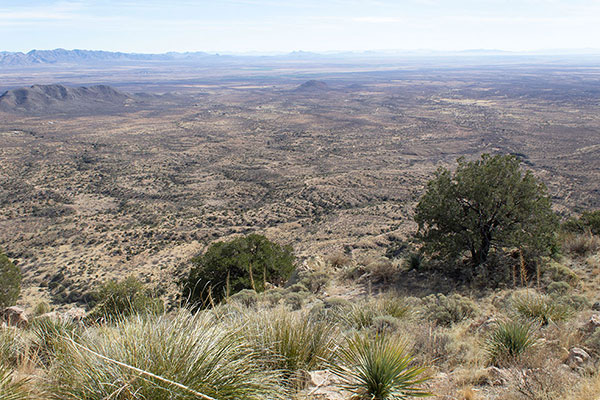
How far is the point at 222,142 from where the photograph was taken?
6488cm

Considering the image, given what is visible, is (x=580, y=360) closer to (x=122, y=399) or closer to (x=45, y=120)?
(x=122, y=399)

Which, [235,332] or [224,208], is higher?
[235,332]

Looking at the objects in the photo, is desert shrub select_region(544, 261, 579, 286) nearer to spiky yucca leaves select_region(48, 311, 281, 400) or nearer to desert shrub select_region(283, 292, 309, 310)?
desert shrub select_region(283, 292, 309, 310)

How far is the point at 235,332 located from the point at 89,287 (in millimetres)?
19355

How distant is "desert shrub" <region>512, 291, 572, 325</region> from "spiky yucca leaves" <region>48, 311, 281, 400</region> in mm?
4668

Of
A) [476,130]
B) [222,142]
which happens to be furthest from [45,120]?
[476,130]

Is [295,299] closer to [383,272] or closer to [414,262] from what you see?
[383,272]

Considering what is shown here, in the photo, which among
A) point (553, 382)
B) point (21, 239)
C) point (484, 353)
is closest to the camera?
point (553, 382)

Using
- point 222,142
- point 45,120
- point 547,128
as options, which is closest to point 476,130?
point 547,128

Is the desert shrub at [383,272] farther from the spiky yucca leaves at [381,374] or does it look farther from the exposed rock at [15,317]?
the exposed rock at [15,317]

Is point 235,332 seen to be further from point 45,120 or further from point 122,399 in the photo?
point 45,120

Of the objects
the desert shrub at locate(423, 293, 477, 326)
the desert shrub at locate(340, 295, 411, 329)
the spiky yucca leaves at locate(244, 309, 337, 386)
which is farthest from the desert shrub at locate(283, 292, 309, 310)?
the spiky yucca leaves at locate(244, 309, 337, 386)

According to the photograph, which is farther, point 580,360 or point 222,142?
point 222,142

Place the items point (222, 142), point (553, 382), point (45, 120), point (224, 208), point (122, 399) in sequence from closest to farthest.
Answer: point (122, 399) → point (553, 382) → point (224, 208) → point (222, 142) → point (45, 120)
